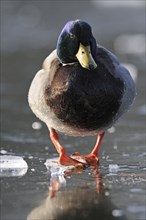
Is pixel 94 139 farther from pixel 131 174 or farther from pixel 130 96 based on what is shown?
pixel 131 174

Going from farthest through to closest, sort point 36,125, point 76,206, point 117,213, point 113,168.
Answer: point 36,125 → point 113,168 → point 76,206 → point 117,213

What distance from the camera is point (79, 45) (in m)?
4.83

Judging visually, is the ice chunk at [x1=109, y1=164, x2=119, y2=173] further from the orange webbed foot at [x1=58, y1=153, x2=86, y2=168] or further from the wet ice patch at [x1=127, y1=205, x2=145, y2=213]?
the wet ice patch at [x1=127, y1=205, x2=145, y2=213]

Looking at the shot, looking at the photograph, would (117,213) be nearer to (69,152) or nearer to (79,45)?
(79,45)

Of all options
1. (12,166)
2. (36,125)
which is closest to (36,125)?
(36,125)

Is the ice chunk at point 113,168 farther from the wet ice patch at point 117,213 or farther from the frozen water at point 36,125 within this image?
the frozen water at point 36,125

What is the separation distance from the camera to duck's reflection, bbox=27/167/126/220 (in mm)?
3682

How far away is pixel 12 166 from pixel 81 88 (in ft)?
2.37

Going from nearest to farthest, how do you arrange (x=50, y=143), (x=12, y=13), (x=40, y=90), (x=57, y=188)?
(x=57, y=188) → (x=40, y=90) → (x=50, y=143) → (x=12, y=13)

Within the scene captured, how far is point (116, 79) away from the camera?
194 inches

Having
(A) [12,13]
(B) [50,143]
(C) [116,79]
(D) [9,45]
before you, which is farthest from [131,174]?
(A) [12,13]

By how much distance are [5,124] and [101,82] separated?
7.52 ft

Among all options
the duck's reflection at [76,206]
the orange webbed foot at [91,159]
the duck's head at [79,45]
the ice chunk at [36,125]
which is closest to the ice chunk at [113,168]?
the orange webbed foot at [91,159]

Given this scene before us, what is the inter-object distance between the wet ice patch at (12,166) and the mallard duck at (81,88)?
0.35m
